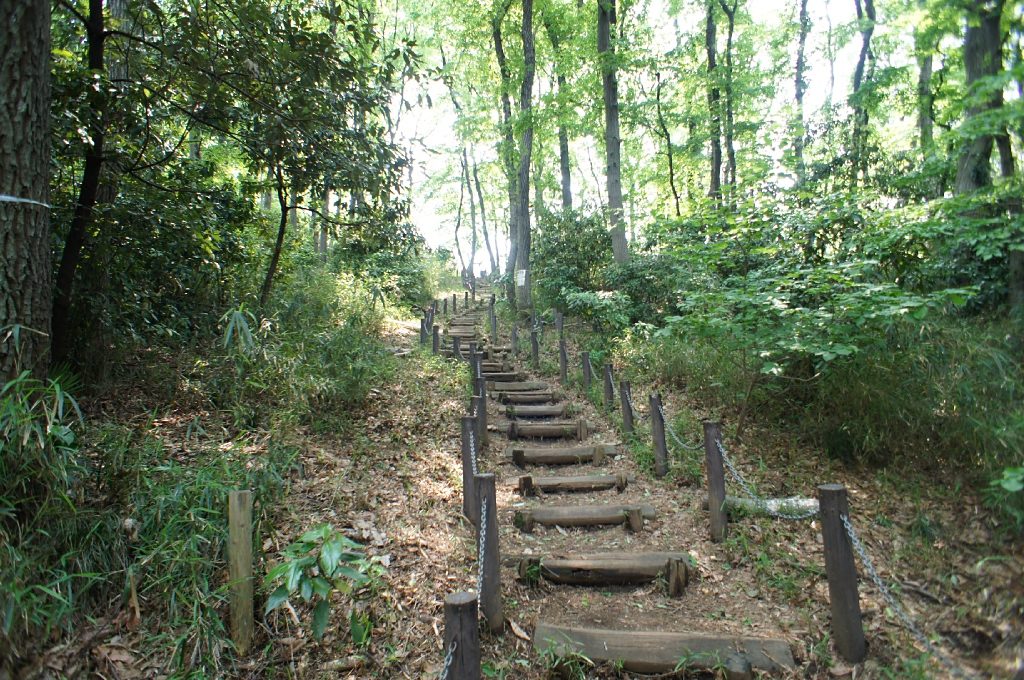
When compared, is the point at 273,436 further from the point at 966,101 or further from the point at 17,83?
the point at 966,101

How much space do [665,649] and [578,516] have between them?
1.87 m

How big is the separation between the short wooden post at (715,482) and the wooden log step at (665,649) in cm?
129

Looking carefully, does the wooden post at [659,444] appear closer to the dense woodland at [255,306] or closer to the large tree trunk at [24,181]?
the dense woodland at [255,306]

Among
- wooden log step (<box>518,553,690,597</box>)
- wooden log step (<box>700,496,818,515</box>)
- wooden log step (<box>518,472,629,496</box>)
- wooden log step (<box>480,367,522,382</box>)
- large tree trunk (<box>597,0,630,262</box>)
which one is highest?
large tree trunk (<box>597,0,630,262</box>)

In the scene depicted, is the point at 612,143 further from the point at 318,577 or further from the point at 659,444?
the point at 318,577

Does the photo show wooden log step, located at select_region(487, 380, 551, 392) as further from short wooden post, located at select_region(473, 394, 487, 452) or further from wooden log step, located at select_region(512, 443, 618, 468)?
Result: wooden log step, located at select_region(512, 443, 618, 468)

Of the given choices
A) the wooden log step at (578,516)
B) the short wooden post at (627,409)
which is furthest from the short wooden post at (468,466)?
the short wooden post at (627,409)


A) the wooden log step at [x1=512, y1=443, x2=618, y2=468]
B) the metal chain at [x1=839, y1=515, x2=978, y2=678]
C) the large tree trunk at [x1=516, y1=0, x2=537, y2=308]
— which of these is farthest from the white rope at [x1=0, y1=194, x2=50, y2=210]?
the large tree trunk at [x1=516, y1=0, x2=537, y2=308]

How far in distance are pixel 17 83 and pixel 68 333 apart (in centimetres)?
235

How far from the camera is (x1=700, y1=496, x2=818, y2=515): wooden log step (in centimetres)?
457

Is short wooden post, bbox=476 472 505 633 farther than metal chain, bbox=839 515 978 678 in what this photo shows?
Yes

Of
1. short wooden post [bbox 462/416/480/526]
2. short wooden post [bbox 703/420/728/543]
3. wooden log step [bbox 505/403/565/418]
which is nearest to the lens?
short wooden post [bbox 703/420/728/543]

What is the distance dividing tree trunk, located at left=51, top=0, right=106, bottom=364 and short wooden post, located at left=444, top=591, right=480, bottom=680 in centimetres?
473

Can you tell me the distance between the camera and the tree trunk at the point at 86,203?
15.3ft
